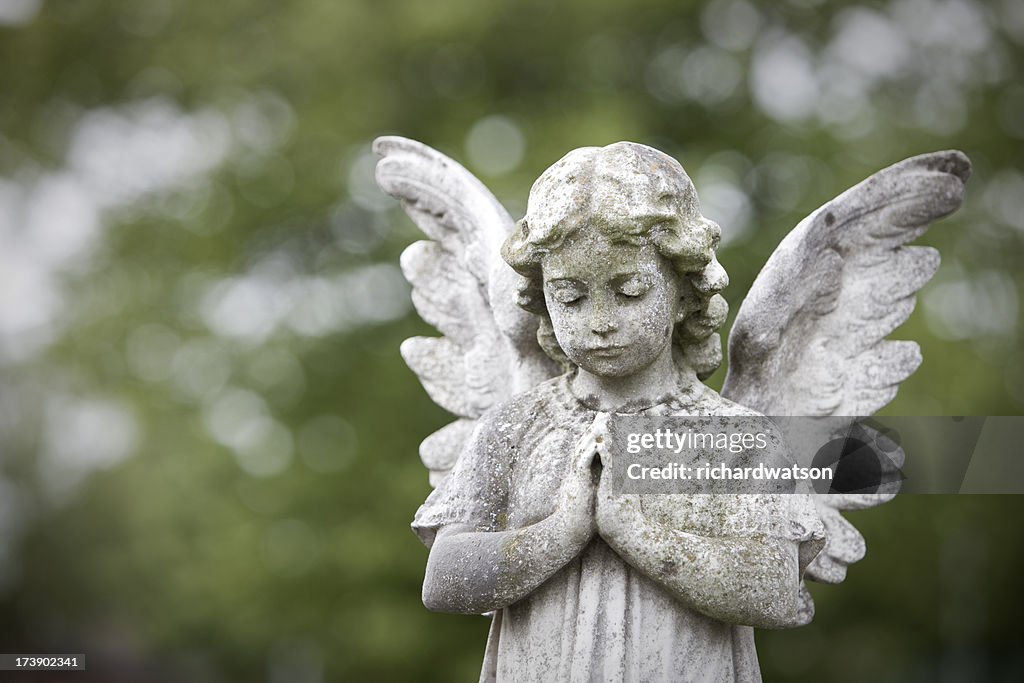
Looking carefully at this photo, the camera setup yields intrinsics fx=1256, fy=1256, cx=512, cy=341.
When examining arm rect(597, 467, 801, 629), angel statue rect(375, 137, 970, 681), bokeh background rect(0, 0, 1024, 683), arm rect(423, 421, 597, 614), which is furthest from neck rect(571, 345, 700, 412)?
bokeh background rect(0, 0, 1024, 683)

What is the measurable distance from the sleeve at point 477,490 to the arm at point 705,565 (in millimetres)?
463

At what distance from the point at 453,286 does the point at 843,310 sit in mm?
1544

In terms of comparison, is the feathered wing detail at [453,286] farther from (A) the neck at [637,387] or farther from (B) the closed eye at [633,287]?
(B) the closed eye at [633,287]

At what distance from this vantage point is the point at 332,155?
11.3m

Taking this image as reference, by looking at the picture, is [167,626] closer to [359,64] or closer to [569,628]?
[359,64]

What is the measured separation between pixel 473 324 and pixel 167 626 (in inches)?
328

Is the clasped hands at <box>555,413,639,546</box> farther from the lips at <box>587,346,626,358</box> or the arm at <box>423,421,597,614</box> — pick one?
the lips at <box>587,346,626,358</box>

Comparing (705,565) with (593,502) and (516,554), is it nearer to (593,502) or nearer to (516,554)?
(593,502)

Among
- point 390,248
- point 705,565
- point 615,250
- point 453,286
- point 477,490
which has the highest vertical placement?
point 390,248

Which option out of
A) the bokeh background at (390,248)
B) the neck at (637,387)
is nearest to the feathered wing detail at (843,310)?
the neck at (637,387)

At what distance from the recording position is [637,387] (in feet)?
13.5

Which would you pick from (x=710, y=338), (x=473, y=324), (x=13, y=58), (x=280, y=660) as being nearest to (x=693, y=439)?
(x=710, y=338)

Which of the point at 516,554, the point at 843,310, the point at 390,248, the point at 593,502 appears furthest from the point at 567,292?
the point at 390,248

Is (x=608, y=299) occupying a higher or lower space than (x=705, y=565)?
higher
